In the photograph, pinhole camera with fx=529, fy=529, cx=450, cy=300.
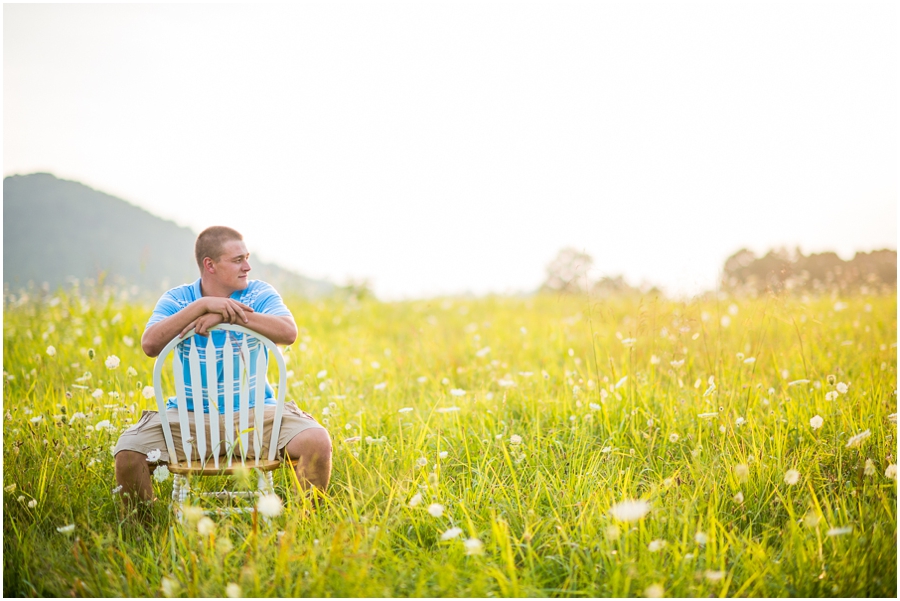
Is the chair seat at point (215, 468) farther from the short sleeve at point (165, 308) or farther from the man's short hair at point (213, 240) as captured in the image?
the man's short hair at point (213, 240)

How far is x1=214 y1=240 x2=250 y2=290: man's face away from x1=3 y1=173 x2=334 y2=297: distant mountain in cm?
290

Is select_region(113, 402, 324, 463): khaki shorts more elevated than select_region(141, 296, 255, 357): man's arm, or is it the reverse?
select_region(141, 296, 255, 357): man's arm

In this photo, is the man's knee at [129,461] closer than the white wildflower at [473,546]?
No

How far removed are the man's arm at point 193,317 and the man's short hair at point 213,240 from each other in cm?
38

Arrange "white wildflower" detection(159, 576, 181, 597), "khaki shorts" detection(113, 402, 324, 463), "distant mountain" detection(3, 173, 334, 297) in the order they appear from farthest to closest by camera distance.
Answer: "distant mountain" detection(3, 173, 334, 297) → "khaki shorts" detection(113, 402, 324, 463) → "white wildflower" detection(159, 576, 181, 597)

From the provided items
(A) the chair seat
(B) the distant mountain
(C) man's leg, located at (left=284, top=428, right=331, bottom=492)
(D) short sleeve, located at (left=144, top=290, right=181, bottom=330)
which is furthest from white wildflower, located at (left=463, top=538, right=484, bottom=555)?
(B) the distant mountain

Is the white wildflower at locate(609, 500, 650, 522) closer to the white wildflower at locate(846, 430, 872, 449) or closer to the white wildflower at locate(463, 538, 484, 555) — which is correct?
the white wildflower at locate(463, 538, 484, 555)

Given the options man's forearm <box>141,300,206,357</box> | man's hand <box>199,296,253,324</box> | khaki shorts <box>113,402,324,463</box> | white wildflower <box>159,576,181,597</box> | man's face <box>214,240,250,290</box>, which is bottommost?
white wildflower <box>159,576,181,597</box>

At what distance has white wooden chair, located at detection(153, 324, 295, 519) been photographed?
2.25 m

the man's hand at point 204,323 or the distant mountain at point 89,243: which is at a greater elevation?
the distant mountain at point 89,243

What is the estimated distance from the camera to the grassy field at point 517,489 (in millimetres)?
1882

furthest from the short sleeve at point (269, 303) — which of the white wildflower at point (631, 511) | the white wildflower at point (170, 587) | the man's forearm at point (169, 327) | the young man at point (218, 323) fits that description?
the white wildflower at point (631, 511)

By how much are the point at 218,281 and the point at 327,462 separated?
1.05m

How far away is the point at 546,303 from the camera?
818cm
